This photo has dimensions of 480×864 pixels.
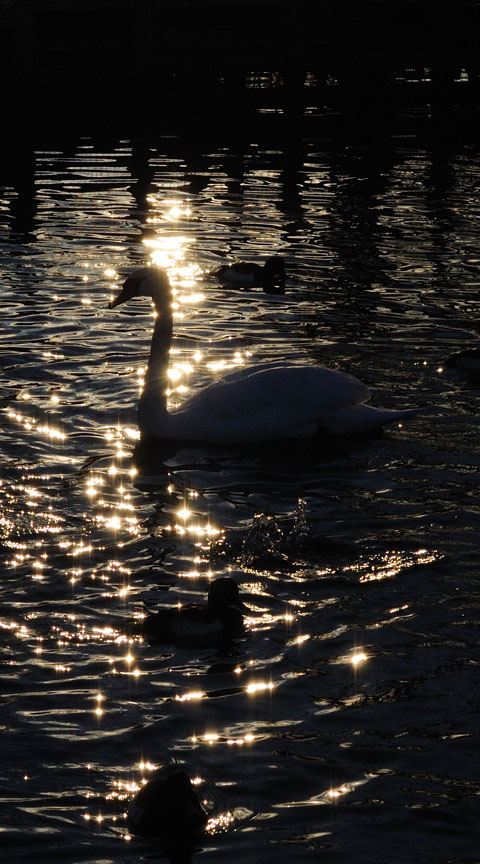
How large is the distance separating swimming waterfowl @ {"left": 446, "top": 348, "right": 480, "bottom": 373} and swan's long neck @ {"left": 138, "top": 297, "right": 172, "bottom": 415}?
2.72 meters

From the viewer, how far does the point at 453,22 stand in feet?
115

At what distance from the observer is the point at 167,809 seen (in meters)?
5.72

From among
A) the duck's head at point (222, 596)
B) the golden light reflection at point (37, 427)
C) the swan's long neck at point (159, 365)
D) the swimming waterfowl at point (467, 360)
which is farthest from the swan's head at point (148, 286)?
the duck's head at point (222, 596)

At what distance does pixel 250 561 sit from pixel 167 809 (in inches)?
124

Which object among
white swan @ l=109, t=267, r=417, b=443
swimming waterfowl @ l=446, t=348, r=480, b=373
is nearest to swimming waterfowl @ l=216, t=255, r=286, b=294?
swimming waterfowl @ l=446, t=348, r=480, b=373

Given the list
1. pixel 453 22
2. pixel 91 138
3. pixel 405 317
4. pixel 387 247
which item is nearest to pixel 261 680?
pixel 405 317

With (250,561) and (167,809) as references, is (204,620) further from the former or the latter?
(167,809)

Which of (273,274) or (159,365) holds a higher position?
(273,274)

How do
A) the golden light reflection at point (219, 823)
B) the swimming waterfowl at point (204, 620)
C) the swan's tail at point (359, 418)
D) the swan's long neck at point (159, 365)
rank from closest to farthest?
the golden light reflection at point (219, 823)
the swimming waterfowl at point (204, 620)
the swan's tail at point (359, 418)
the swan's long neck at point (159, 365)

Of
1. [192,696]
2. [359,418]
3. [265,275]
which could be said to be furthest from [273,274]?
[192,696]

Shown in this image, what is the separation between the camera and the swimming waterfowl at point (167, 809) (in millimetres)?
5715

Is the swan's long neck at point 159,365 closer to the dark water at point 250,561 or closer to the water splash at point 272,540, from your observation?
the dark water at point 250,561

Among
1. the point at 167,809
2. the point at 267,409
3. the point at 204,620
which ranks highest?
the point at 267,409

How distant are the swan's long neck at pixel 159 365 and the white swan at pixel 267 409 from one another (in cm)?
1
